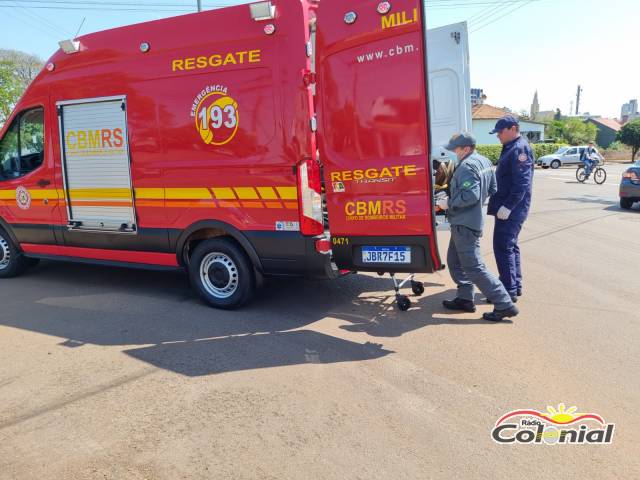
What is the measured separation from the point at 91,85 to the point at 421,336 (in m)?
4.56

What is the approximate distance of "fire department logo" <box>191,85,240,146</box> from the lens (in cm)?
485

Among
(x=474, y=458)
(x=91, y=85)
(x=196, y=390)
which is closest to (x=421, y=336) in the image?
(x=474, y=458)

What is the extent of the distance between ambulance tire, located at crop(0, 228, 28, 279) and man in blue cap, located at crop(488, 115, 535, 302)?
6.27m

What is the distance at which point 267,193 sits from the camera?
4.75 metres

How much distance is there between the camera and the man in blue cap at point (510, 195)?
5.11 metres

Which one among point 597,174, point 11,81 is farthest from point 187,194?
point 11,81

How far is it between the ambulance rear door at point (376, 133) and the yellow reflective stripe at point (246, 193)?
2.43ft

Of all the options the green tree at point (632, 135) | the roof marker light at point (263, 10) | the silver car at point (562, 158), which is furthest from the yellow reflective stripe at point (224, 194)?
the green tree at point (632, 135)

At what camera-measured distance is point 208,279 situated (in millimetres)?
5348

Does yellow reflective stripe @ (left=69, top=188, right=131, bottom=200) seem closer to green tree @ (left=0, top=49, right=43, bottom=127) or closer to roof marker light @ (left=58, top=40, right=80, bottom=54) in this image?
roof marker light @ (left=58, top=40, right=80, bottom=54)

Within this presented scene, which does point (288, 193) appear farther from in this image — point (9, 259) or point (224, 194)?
point (9, 259)

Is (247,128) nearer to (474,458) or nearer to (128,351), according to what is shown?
(128,351)

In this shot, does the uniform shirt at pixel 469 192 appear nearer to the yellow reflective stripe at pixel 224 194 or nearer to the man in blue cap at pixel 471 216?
the man in blue cap at pixel 471 216

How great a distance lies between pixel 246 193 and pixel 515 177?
278 cm
